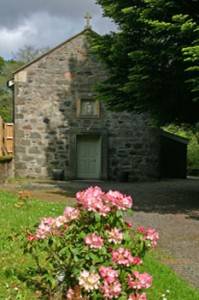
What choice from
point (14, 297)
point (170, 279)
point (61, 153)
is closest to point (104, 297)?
point (14, 297)

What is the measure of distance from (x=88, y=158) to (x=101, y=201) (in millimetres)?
19534

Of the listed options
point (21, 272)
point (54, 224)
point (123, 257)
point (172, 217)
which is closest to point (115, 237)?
point (123, 257)

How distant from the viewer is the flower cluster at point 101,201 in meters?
4.28

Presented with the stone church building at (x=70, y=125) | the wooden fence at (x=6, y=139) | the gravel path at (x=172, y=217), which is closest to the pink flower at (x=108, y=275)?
the gravel path at (x=172, y=217)

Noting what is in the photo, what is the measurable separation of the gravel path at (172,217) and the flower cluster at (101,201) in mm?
2676

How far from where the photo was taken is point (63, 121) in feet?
76.9

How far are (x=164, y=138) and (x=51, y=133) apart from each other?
20.9 ft

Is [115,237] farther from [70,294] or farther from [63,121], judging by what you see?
[63,121]

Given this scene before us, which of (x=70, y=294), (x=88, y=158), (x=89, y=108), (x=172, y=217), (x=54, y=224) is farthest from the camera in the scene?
(x=88, y=158)

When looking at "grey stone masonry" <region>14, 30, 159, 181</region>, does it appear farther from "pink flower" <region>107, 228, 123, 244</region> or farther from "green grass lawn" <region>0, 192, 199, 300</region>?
"pink flower" <region>107, 228, 123, 244</region>

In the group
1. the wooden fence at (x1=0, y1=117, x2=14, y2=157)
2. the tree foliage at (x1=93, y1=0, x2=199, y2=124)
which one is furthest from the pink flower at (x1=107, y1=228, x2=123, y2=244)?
the wooden fence at (x1=0, y1=117, x2=14, y2=157)

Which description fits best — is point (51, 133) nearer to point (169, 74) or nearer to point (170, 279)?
point (169, 74)

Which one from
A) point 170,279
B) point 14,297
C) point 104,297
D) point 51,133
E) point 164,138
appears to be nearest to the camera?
point 104,297

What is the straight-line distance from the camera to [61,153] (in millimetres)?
23391
